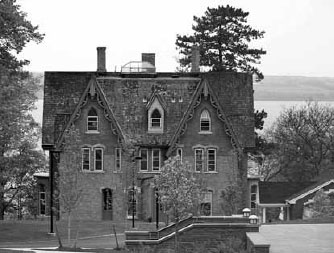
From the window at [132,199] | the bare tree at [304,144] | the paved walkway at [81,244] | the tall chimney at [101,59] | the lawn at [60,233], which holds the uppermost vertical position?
the tall chimney at [101,59]

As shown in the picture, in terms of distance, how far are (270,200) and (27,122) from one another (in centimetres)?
2243

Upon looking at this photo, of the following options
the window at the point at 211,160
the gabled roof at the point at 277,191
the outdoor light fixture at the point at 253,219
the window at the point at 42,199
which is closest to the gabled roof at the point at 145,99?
the window at the point at 211,160

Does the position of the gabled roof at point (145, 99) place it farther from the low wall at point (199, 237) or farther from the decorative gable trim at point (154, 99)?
the low wall at point (199, 237)

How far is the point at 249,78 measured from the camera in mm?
65562

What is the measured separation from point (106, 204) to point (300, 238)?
3011 cm

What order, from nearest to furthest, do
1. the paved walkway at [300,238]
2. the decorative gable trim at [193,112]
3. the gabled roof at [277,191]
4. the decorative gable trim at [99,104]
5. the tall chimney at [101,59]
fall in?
the paved walkway at [300,238] < the decorative gable trim at [99,104] < the decorative gable trim at [193,112] < the tall chimney at [101,59] < the gabled roof at [277,191]

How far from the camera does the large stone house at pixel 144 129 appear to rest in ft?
204

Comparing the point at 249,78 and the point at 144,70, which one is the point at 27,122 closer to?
the point at 144,70

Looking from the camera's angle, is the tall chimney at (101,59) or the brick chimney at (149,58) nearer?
the tall chimney at (101,59)

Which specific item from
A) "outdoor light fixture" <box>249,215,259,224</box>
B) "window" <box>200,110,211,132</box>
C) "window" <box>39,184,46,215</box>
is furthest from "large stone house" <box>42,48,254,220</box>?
"outdoor light fixture" <box>249,215,259,224</box>

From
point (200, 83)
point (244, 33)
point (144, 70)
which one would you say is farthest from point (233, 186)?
point (244, 33)

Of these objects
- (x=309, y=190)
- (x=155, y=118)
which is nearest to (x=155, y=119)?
(x=155, y=118)

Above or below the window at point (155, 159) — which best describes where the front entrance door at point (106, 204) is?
below

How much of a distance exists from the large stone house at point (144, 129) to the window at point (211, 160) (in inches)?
2.8
